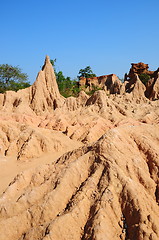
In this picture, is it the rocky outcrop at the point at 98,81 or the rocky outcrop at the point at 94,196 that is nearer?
the rocky outcrop at the point at 94,196

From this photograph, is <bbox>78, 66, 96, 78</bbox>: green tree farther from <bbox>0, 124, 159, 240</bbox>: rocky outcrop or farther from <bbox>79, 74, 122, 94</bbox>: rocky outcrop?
<bbox>0, 124, 159, 240</bbox>: rocky outcrop

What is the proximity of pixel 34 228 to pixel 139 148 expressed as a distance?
301 cm

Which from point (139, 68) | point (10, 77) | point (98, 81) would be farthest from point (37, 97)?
point (139, 68)

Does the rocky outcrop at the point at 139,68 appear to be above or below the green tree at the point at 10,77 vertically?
above

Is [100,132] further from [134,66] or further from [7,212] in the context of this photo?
[134,66]

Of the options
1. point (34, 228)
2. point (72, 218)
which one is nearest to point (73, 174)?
point (72, 218)

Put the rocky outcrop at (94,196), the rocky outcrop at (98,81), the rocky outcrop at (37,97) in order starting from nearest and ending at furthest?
the rocky outcrop at (94,196), the rocky outcrop at (37,97), the rocky outcrop at (98,81)

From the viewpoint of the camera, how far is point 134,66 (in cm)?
5294

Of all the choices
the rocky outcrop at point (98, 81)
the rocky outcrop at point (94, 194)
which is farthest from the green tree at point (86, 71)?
the rocky outcrop at point (94, 194)

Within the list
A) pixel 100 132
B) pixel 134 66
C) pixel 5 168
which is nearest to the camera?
pixel 5 168

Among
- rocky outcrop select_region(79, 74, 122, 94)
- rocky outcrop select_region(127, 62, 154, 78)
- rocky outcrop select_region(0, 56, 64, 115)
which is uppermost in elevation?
rocky outcrop select_region(127, 62, 154, 78)

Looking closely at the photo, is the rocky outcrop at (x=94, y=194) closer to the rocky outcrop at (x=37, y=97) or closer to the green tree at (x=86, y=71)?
the rocky outcrop at (x=37, y=97)

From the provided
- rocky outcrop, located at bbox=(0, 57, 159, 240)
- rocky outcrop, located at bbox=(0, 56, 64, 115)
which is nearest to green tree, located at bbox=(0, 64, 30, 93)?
rocky outcrop, located at bbox=(0, 56, 64, 115)

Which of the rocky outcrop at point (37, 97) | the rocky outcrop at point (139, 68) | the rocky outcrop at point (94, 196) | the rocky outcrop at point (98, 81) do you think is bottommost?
the rocky outcrop at point (94, 196)
